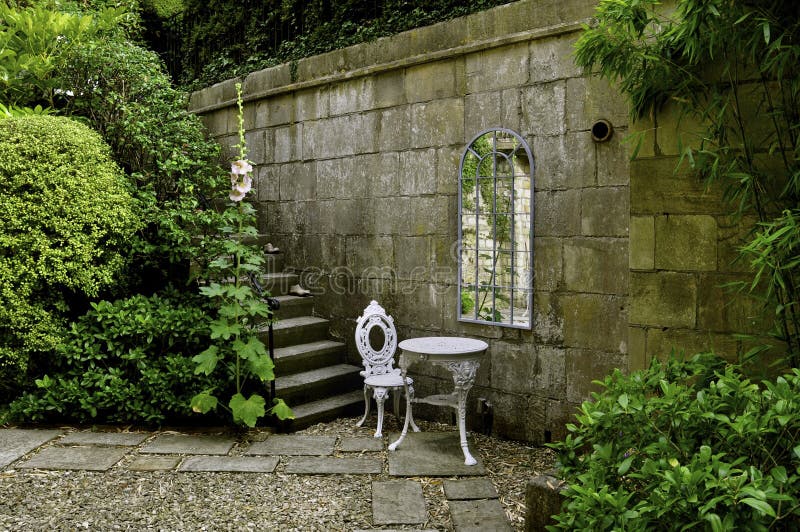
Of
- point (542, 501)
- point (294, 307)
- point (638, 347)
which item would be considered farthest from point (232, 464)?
point (638, 347)

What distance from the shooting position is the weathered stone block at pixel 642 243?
11.3ft

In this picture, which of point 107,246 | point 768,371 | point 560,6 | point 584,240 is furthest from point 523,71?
point 107,246

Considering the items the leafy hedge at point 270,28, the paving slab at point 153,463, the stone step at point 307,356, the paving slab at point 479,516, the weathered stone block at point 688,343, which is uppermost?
the leafy hedge at point 270,28

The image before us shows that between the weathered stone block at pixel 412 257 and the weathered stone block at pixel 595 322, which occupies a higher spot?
the weathered stone block at pixel 412 257

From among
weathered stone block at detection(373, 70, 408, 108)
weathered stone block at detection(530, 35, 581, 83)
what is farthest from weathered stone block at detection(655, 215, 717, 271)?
weathered stone block at detection(373, 70, 408, 108)

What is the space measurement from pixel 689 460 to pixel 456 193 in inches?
123

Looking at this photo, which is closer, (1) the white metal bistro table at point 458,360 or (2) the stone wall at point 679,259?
(2) the stone wall at point 679,259

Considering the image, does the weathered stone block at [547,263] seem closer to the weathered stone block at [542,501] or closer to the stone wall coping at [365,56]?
the stone wall coping at [365,56]

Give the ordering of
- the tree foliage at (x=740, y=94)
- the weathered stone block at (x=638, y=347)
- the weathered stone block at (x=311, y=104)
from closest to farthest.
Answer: the tree foliage at (x=740, y=94) < the weathered stone block at (x=638, y=347) < the weathered stone block at (x=311, y=104)

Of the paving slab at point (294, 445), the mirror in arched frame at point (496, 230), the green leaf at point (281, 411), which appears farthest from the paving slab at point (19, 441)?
the mirror in arched frame at point (496, 230)

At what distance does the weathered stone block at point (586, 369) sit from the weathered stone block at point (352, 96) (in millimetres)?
2792

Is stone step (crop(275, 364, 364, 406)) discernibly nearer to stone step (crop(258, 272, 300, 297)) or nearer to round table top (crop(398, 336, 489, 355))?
stone step (crop(258, 272, 300, 297))

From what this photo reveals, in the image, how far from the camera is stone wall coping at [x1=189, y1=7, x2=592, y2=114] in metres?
4.39

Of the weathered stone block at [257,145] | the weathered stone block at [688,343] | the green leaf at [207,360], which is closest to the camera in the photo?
the weathered stone block at [688,343]
